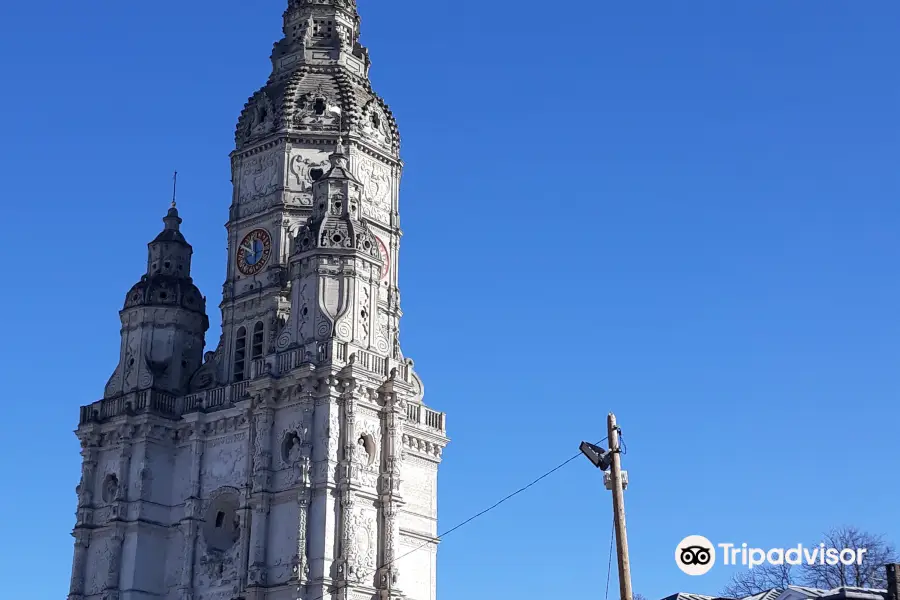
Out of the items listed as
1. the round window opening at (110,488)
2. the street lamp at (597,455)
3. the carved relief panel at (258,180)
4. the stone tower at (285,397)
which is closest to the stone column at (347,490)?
the stone tower at (285,397)

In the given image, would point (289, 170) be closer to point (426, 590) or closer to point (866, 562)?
point (426, 590)

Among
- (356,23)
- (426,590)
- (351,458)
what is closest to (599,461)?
(351,458)

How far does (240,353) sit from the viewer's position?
3393 inches

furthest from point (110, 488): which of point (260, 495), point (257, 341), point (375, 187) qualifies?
point (375, 187)

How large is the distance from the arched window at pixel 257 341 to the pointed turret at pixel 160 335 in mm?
4931

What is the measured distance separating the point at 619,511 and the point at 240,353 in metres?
50.2

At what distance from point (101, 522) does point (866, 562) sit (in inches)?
1821

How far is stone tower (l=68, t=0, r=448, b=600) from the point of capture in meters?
75.9

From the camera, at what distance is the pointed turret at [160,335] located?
8669 centimetres

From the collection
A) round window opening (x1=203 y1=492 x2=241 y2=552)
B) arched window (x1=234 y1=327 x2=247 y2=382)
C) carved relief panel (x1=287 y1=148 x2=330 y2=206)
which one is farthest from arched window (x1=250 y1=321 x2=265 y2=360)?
round window opening (x1=203 y1=492 x2=241 y2=552)

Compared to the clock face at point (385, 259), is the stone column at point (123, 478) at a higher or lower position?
lower

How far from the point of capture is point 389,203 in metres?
91.7

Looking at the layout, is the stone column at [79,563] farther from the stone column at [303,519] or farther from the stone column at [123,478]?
the stone column at [303,519]

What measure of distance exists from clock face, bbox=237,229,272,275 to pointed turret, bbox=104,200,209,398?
3.71m
